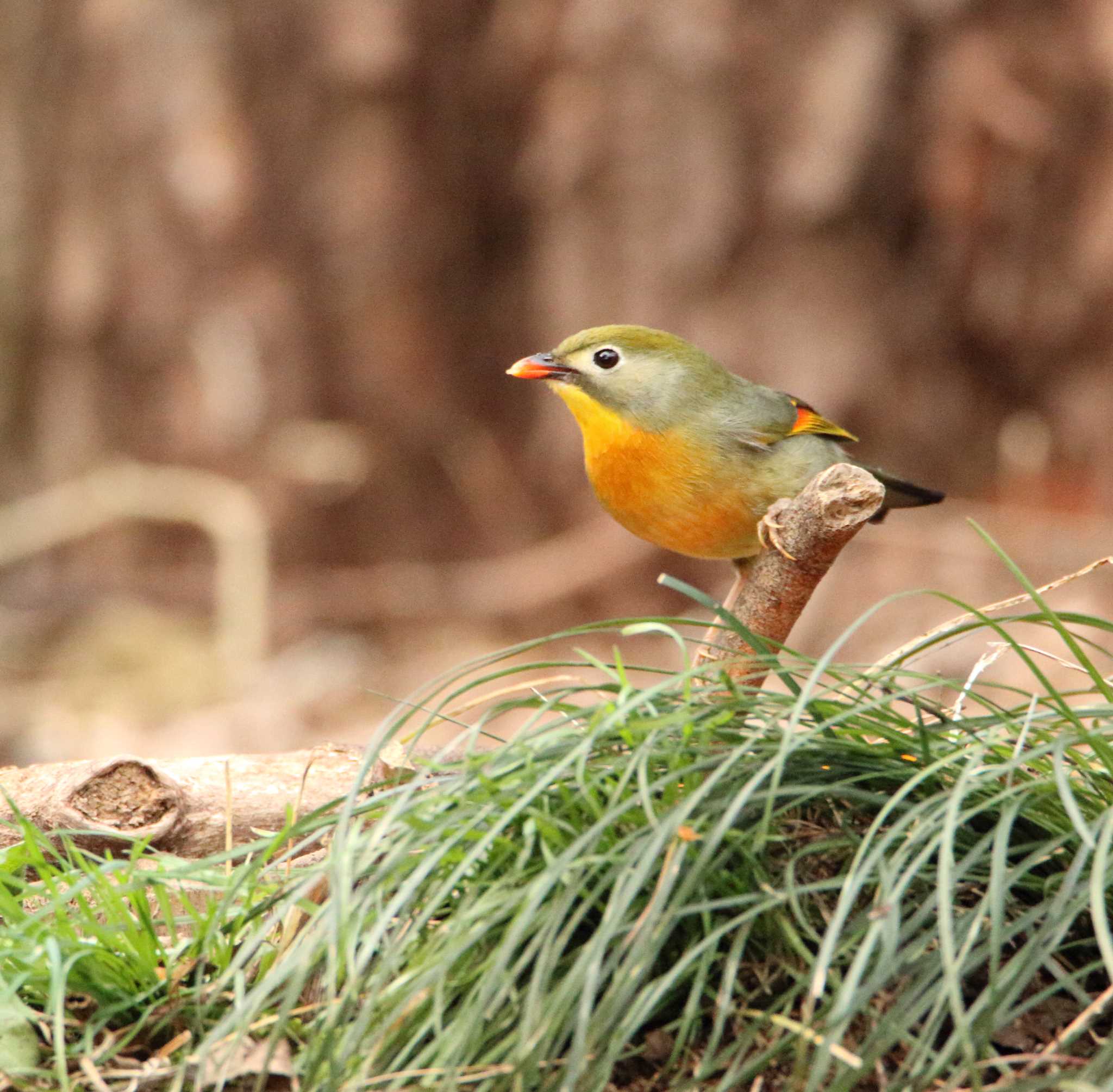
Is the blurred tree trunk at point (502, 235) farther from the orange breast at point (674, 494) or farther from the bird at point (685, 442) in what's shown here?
the orange breast at point (674, 494)

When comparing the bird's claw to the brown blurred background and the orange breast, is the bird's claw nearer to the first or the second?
the orange breast

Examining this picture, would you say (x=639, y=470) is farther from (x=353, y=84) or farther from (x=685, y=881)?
(x=353, y=84)

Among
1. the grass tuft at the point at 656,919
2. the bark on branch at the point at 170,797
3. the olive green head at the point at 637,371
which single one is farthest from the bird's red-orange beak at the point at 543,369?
the grass tuft at the point at 656,919

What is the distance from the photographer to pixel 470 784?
2510 millimetres

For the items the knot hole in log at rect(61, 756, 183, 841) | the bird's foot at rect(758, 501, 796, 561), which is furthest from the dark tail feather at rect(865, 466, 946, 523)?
the knot hole in log at rect(61, 756, 183, 841)

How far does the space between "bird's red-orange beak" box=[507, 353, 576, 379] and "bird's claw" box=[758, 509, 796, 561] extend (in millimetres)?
742

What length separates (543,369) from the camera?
4016mm

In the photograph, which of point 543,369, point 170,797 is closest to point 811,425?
point 543,369

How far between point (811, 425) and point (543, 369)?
2.57 ft

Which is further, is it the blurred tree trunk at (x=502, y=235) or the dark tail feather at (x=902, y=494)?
the blurred tree trunk at (x=502, y=235)

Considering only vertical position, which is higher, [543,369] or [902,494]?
[543,369]

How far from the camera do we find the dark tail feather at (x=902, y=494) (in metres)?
3.80

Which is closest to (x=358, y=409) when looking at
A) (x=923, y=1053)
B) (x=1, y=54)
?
(x=1, y=54)

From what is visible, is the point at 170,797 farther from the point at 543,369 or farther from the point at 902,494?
the point at 902,494
